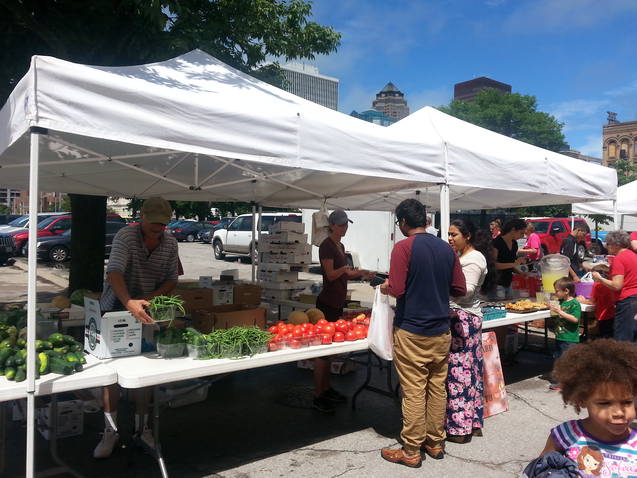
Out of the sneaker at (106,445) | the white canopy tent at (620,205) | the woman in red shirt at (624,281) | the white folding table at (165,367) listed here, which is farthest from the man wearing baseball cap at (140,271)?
the white canopy tent at (620,205)

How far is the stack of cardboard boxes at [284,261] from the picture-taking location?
6613mm

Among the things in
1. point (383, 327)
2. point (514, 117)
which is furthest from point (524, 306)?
point (514, 117)

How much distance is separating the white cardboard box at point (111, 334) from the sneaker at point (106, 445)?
75 cm

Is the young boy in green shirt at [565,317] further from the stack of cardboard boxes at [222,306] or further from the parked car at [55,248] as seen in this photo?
the parked car at [55,248]

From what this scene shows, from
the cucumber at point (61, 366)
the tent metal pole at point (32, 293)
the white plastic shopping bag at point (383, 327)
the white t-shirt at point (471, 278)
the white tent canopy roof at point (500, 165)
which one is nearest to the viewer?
the tent metal pole at point (32, 293)

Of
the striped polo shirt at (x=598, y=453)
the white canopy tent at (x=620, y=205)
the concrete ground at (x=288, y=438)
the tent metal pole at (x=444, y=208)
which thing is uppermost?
the white canopy tent at (x=620, y=205)

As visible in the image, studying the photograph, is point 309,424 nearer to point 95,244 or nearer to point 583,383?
point 583,383

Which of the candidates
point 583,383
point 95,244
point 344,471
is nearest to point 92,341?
point 344,471

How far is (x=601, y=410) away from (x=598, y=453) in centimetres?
17

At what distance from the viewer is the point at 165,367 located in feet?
10.7

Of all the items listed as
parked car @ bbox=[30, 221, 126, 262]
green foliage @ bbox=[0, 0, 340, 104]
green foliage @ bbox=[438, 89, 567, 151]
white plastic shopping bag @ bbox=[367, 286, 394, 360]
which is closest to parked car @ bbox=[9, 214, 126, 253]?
parked car @ bbox=[30, 221, 126, 262]

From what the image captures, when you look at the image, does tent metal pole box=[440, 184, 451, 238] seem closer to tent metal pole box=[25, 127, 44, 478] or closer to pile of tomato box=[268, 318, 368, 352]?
pile of tomato box=[268, 318, 368, 352]

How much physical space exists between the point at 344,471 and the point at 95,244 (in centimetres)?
547

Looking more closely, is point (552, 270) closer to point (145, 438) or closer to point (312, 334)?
point (312, 334)
